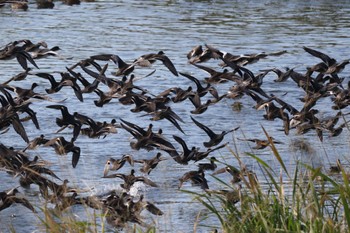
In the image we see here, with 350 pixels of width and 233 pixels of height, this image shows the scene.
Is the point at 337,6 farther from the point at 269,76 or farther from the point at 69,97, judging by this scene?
the point at 69,97

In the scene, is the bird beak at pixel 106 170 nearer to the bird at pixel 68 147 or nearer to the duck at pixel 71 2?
the bird at pixel 68 147

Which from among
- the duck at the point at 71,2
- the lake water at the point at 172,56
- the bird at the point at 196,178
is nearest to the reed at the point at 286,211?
the lake water at the point at 172,56

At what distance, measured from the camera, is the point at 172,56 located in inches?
717

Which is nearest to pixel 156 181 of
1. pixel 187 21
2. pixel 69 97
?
pixel 69 97

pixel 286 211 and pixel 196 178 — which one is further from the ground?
pixel 286 211

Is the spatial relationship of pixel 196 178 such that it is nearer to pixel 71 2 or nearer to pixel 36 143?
pixel 36 143

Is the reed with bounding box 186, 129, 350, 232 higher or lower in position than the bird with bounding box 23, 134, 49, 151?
higher

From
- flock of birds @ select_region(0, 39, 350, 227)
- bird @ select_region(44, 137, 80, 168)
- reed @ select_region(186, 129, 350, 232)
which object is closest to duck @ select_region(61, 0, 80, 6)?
flock of birds @ select_region(0, 39, 350, 227)

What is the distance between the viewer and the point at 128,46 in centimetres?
1947

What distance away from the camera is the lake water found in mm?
9695

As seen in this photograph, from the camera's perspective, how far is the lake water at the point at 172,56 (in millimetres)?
9695

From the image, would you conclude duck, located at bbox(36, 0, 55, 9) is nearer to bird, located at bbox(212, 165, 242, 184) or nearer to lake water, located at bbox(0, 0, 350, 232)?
lake water, located at bbox(0, 0, 350, 232)

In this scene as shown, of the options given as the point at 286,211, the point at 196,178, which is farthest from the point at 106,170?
the point at 286,211

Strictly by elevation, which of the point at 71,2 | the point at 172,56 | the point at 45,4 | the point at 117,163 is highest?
the point at 117,163
